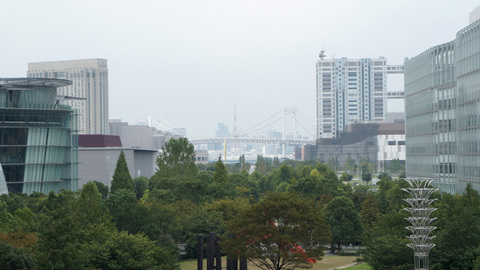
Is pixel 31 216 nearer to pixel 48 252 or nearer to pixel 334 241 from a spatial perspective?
pixel 48 252

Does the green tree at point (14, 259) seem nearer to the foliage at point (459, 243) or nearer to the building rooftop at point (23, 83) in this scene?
the foliage at point (459, 243)

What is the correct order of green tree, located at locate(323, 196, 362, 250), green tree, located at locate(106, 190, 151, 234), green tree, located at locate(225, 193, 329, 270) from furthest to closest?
1. green tree, located at locate(323, 196, 362, 250)
2. green tree, located at locate(106, 190, 151, 234)
3. green tree, located at locate(225, 193, 329, 270)

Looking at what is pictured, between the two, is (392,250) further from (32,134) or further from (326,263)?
(32,134)

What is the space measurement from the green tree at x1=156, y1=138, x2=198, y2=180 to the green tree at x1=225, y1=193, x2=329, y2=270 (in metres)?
55.6

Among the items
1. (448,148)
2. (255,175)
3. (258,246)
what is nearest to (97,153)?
(255,175)

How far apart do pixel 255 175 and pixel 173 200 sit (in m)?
64.6

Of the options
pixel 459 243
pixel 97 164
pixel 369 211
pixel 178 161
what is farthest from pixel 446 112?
pixel 97 164

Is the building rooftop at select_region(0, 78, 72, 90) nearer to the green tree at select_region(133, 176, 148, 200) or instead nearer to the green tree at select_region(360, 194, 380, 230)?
the green tree at select_region(133, 176, 148, 200)

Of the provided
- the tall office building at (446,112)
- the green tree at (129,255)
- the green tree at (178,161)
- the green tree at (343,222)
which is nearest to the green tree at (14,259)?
the green tree at (129,255)

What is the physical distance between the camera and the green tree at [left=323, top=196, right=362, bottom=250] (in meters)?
69.2

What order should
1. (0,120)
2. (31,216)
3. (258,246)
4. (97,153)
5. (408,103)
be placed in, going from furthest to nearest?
(97,153) → (408,103) → (0,120) → (31,216) → (258,246)

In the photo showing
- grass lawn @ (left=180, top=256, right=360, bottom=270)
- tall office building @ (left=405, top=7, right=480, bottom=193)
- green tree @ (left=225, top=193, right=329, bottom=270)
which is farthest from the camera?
tall office building @ (left=405, top=7, right=480, bottom=193)

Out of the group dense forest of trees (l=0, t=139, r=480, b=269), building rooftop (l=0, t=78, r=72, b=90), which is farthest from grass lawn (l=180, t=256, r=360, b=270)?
building rooftop (l=0, t=78, r=72, b=90)

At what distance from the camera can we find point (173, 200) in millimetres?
79375
